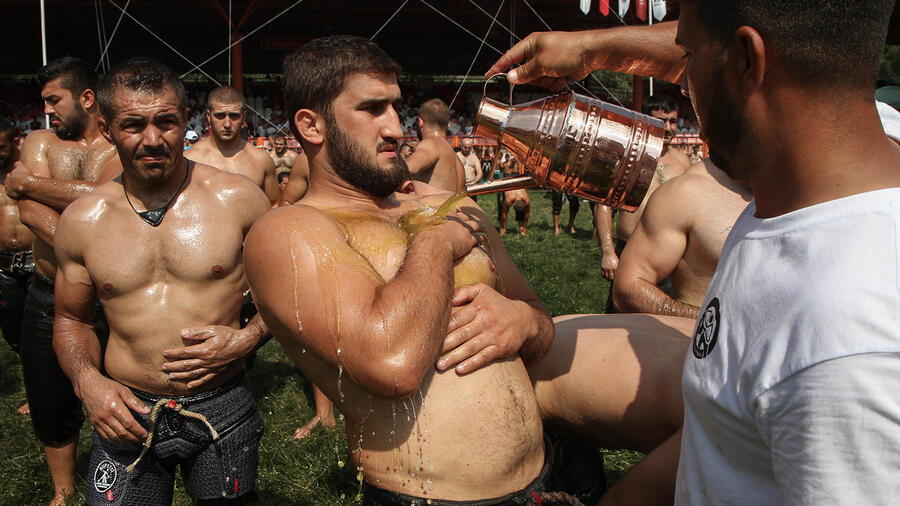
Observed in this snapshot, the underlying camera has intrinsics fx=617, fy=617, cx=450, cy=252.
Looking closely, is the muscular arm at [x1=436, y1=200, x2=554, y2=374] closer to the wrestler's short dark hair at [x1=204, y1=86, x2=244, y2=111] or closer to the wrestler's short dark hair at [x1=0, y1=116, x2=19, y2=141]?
the wrestler's short dark hair at [x1=0, y1=116, x2=19, y2=141]

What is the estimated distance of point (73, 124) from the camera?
4.65 metres

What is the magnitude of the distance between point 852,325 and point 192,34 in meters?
30.6

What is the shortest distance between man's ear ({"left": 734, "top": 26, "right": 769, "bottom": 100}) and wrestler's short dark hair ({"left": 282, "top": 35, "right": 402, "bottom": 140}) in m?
1.53

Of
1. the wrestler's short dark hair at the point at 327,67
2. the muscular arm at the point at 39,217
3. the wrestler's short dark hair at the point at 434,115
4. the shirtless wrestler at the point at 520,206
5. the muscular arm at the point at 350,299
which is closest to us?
the muscular arm at the point at 350,299

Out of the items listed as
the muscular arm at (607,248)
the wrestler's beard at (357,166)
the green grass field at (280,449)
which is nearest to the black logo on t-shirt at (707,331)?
the wrestler's beard at (357,166)

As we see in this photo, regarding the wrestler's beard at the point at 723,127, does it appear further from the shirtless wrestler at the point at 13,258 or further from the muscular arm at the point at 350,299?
the shirtless wrestler at the point at 13,258

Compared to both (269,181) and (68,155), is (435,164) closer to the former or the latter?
(269,181)

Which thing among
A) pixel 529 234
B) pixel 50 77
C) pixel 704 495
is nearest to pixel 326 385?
pixel 704 495

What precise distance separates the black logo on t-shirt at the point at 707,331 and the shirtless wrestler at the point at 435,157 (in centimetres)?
488

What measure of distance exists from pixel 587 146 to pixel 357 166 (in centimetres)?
86

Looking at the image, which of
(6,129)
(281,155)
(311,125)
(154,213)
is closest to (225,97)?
(6,129)

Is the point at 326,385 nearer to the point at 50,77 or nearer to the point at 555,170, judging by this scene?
the point at 555,170

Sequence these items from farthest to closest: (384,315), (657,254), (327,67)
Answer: (657,254)
(327,67)
(384,315)

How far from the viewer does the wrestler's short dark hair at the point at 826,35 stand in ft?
2.89
